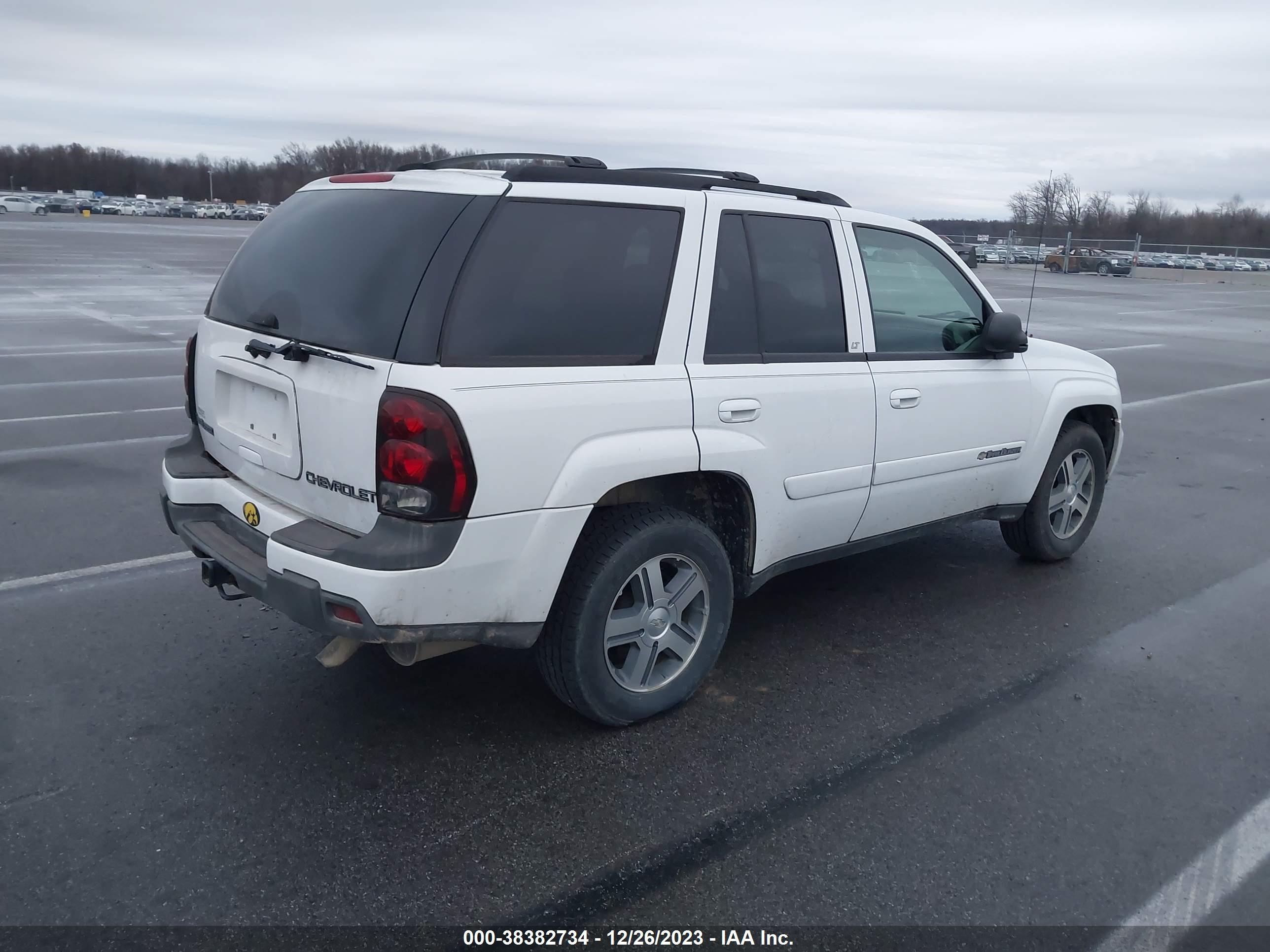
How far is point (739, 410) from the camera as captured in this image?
3.82m

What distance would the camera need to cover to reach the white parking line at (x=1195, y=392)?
11721 mm

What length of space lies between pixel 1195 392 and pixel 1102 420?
26.3 feet

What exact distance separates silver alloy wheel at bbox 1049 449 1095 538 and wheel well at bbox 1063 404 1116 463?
0.21m

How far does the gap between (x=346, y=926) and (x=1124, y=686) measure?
3302mm

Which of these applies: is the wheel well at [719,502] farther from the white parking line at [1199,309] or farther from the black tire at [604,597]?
the white parking line at [1199,309]

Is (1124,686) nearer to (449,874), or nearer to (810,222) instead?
(810,222)

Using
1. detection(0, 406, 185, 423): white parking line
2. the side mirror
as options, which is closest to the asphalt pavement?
the side mirror

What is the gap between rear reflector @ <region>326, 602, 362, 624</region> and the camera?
3.12 meters

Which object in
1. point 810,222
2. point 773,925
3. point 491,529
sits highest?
point 810,222

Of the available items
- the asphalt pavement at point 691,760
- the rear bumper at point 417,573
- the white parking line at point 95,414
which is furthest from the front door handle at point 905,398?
the white parking line at point 95,414

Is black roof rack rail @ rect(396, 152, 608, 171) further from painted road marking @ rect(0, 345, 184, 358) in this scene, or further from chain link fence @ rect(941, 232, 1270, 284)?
chain link fence @ rect(941, 232, 1270, 284)

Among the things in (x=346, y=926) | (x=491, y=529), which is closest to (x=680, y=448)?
(x=491, y=529)

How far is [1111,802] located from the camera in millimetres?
3449

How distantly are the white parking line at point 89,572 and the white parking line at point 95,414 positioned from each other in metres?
4.15
